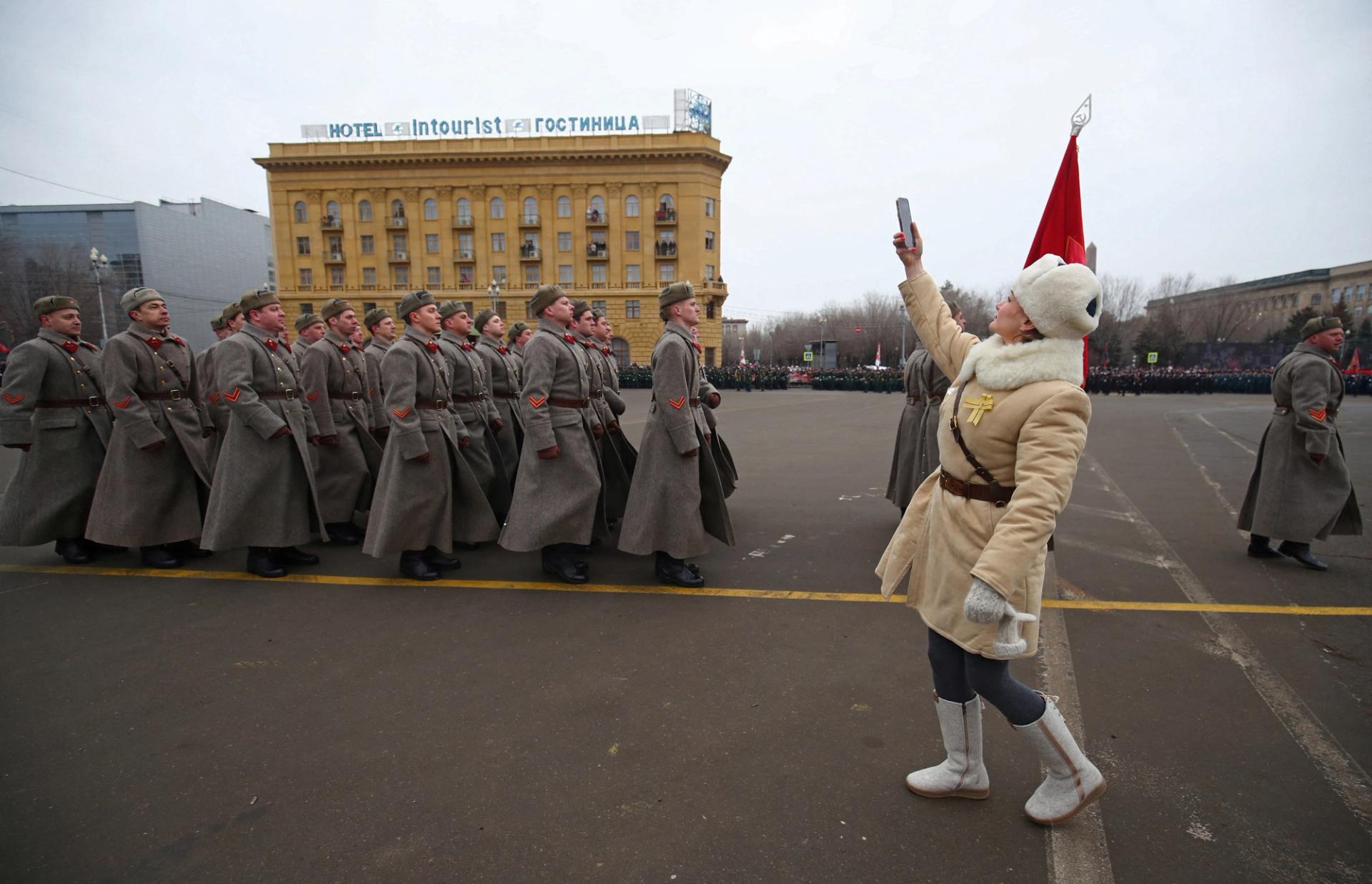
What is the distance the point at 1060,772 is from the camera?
2434 millimetres

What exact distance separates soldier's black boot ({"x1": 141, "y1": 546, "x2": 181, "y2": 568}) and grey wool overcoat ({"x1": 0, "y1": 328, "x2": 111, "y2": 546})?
0.61 metres

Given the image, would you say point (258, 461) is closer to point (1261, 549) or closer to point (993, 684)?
point (993, 684)

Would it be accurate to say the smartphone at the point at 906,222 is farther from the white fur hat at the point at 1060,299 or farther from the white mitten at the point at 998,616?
the white mitten at the point at 998,616

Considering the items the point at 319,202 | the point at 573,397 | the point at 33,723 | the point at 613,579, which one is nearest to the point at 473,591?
the point at 613,579

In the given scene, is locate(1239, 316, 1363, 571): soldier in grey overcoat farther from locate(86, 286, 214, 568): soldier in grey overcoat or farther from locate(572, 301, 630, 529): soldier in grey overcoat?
locate(86, 286, 214, 568): soldier in grey overcoat

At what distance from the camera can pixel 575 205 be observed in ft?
199

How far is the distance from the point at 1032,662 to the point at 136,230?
9085 centimetres

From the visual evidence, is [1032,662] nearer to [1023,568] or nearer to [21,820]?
[1023,568]

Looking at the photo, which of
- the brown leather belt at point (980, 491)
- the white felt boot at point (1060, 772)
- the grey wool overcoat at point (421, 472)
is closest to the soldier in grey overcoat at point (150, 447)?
the grey wool overcoat at point (421, 472)

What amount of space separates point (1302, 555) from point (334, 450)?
789cm

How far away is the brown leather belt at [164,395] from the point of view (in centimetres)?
549

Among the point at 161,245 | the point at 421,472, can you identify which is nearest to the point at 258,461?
the point at 421,472

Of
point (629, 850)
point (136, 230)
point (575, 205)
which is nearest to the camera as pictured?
point (629, 850)

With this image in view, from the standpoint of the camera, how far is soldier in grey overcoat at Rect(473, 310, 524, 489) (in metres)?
6.83
